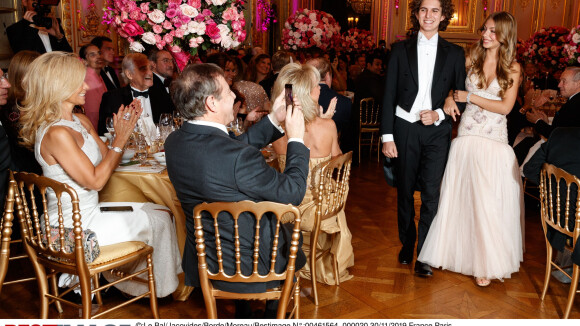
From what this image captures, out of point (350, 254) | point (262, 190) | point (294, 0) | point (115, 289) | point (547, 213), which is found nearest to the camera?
point (262, 190)

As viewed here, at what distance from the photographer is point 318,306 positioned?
2.97 m

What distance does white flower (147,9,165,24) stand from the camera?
3.32 meters

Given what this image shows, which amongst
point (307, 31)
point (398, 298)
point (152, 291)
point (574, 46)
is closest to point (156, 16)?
point (152, 291)

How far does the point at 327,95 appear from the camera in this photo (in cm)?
472

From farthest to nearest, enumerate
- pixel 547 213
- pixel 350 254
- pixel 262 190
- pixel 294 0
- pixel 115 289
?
pixel 294 0 → pixel 350 254 → pixel 115 289 → pixel 547 213 → pixel 262 190

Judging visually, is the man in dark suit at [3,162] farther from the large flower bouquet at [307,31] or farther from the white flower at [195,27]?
the large flower bouquet at [307,31]

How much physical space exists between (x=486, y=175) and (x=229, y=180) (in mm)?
1982

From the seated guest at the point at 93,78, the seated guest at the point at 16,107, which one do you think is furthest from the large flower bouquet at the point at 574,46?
the seated guest at the point at 16,107

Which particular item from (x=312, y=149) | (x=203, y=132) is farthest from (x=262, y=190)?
(x=312, y=149)

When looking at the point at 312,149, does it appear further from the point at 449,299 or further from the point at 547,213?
the point at 547,213

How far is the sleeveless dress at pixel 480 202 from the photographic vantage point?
3211mm

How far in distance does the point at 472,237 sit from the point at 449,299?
1.56 feet

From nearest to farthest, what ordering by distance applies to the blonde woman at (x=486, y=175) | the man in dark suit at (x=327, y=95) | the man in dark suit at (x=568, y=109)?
the blonde woman at (x=486, y=175) < the man in dark suit at (x=568, y=109) < the man in dark suit at (x=327, y=95)

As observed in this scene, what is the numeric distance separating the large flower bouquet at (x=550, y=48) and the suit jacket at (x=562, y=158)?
13.3ft
